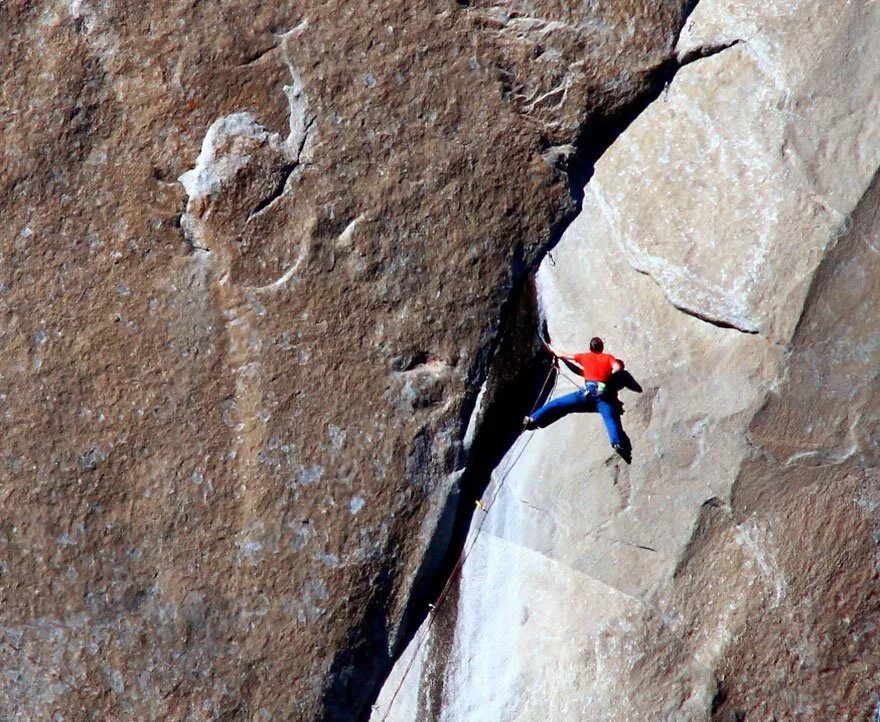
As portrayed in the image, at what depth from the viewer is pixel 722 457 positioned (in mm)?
5750

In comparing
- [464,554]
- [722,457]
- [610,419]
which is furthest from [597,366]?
[464,554]

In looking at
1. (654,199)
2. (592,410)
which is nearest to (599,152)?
(654,199)

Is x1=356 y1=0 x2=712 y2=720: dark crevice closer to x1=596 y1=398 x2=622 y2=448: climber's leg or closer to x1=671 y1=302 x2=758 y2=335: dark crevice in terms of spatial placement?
x1=596 y1=398 x2=622 y2=448: climber's leg

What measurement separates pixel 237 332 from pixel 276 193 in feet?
2.98

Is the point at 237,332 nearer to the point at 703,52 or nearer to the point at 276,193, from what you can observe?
the point at 276,193

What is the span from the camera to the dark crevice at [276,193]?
590 cm

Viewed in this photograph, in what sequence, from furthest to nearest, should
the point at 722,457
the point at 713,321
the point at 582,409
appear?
1. the point at 582,409
2. the point at 713,321
3. the point at 722,457

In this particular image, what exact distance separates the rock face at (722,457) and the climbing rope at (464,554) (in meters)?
0.03

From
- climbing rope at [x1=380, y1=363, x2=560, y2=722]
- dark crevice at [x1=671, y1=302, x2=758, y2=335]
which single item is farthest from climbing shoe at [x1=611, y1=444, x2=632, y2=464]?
dark crevice at [x1=671, y1=302, x2=758, y2=335]

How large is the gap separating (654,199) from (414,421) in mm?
2105

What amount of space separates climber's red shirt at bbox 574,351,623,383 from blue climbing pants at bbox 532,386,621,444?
11 cm

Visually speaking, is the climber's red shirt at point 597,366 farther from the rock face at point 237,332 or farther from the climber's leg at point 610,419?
the rock face at point 237,332

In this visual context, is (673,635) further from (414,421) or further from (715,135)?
(715,135)

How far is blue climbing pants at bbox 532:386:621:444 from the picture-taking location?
230 inches
